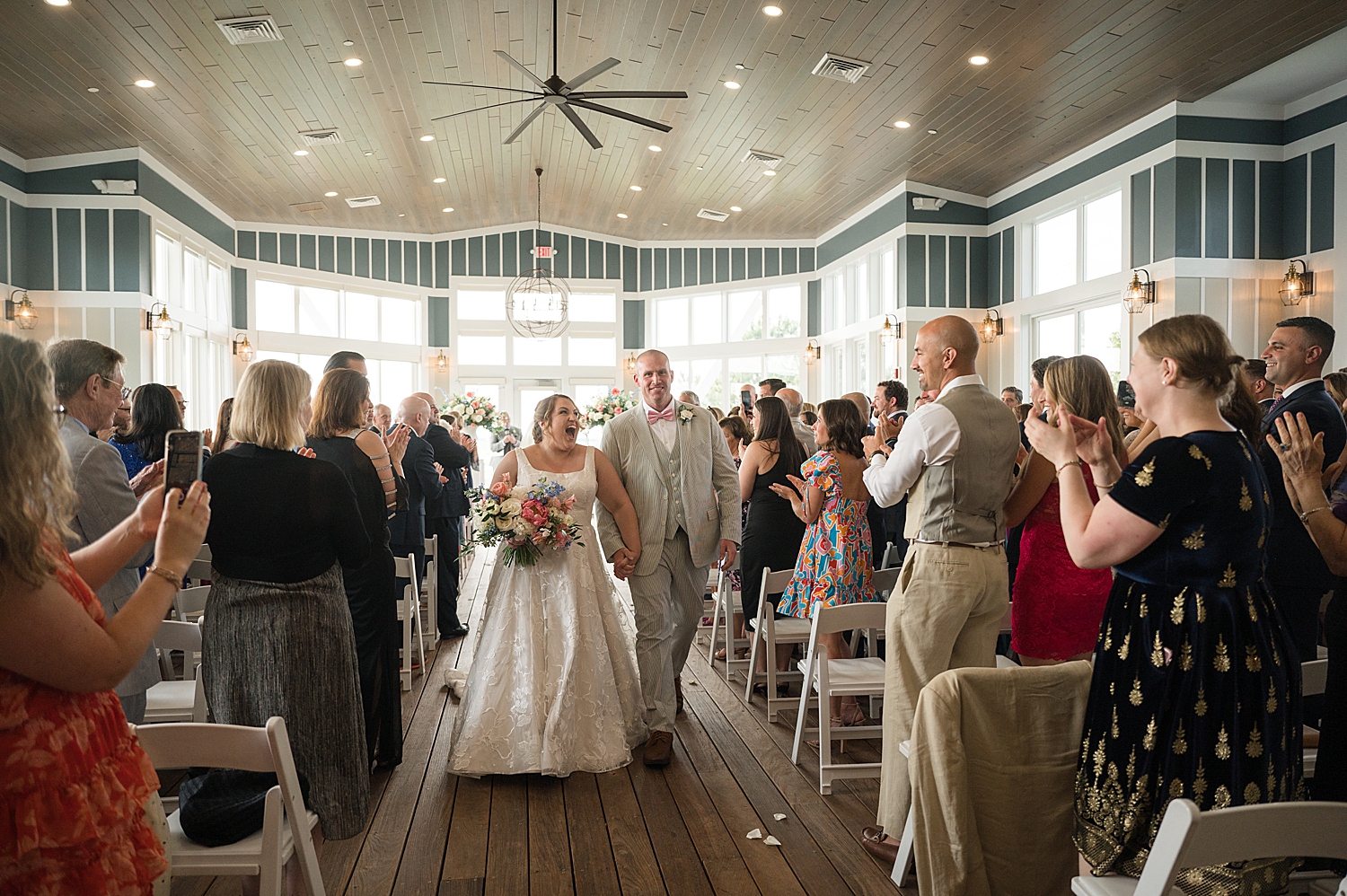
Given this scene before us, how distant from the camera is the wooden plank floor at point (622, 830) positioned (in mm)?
3102

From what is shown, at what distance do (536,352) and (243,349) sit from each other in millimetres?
5499

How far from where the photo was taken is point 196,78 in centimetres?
866

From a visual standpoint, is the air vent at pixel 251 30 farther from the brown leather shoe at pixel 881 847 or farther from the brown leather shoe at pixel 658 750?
the brown leather shoe at pixel 881 847

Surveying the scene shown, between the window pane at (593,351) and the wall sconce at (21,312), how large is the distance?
9518 millimetres

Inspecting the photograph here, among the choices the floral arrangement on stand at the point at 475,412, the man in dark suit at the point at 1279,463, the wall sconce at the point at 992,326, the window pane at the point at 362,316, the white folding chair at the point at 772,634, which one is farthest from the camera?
the window pane at the point at 362,316

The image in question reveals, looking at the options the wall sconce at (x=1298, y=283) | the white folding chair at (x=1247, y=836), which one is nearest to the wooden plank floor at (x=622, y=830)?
the white folding chair at (x=1247, y=836)

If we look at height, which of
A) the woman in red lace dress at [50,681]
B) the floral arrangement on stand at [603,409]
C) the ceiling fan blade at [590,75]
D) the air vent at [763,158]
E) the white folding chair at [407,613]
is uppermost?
the air vent at [763,158]

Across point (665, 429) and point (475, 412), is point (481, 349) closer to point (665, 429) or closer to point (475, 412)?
point (475, 412)

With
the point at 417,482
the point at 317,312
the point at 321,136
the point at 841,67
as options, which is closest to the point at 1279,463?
the point at 417,482

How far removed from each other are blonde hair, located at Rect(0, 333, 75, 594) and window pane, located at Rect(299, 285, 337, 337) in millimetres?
15778

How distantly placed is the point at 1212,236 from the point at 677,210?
8.14 meters

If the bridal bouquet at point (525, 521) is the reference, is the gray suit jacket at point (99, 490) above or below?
above

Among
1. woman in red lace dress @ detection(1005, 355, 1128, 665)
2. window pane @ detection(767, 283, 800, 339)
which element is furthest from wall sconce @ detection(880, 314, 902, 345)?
woman in red lace dress @ detection(1005, 355, 1128, 665)

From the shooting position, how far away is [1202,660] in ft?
6.23
